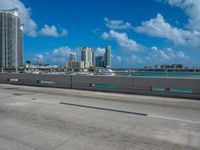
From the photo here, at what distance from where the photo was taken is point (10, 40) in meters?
57.7

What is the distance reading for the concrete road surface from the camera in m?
5.30

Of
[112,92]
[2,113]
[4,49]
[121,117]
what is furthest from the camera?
[4,49]

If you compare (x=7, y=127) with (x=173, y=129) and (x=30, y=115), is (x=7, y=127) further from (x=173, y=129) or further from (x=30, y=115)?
(x=173, y=129)

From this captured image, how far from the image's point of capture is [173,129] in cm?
655

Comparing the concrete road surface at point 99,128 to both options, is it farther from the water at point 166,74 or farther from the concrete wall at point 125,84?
the concrete wall at point 125,84

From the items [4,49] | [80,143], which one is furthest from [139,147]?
[4,49]

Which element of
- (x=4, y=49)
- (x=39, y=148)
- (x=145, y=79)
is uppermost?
(x=4, y=49)

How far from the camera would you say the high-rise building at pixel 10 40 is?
53781 millimetres

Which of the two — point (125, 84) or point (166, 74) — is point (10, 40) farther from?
point (166, 74)

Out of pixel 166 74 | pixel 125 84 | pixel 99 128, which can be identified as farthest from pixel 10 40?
pixel 99 128

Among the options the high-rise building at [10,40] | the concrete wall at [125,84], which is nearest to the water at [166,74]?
the concrete wall at [125,84]

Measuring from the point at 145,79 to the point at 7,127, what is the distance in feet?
31.0

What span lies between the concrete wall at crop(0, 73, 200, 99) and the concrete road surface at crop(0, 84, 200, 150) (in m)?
3.40

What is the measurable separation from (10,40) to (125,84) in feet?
161
